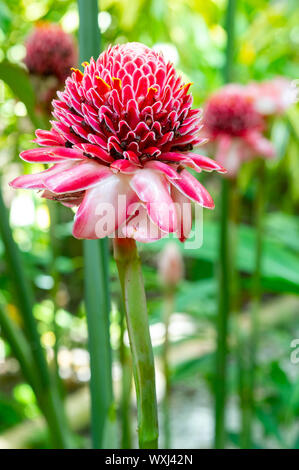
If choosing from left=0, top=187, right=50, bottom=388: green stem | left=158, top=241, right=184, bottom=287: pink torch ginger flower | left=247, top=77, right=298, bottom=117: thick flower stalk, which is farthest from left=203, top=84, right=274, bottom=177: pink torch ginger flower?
left=0, top=187, right=50, bottom=388: green stem

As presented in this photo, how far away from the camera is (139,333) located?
0.17 metres

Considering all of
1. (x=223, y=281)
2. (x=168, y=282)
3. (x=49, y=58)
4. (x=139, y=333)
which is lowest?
(x=139, y=333)

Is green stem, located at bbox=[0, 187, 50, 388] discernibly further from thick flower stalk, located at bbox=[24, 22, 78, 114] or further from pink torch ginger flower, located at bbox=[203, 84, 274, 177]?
pink torch ginger flower, located at bbox=[203, 84, 274, 177]

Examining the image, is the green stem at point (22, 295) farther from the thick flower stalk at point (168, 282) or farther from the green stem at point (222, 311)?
the thick flower stalk at point (168, 282)

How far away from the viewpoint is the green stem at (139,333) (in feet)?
0.56

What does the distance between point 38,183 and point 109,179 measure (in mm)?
25

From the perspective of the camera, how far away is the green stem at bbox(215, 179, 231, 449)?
346 millimetres

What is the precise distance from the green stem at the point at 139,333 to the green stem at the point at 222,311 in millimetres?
176

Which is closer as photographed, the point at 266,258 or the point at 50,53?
the point at 50,53

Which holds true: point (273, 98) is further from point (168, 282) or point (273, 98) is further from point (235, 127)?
point (168, 282)

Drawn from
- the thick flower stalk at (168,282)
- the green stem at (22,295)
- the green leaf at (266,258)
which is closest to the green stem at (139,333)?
the green stem at (22,295)

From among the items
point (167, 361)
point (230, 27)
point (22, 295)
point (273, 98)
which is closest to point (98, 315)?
point (22, 295)

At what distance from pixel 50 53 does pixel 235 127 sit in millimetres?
235

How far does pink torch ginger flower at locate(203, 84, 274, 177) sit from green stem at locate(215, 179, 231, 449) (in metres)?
0.21
